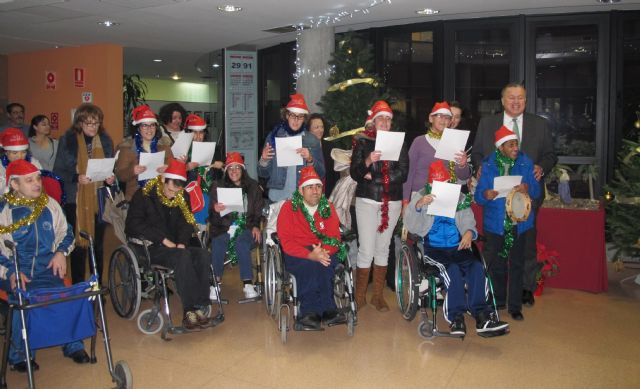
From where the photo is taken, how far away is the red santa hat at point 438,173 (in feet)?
13.9

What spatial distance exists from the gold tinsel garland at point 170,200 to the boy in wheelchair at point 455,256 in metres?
1.55

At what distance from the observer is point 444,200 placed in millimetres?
4121

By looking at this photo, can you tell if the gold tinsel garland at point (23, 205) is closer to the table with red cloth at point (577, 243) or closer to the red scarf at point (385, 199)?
the red scarf at point (385, 199)

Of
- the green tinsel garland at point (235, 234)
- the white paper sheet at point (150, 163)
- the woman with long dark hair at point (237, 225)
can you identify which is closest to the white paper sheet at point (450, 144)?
the woman with long dark hair at point (237, 225)

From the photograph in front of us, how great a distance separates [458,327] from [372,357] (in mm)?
594

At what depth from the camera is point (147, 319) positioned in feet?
13.9

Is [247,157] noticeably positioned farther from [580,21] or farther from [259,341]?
[259,341]

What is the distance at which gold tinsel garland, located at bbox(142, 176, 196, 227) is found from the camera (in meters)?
4.43

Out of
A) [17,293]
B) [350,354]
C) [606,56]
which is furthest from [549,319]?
[606,56]

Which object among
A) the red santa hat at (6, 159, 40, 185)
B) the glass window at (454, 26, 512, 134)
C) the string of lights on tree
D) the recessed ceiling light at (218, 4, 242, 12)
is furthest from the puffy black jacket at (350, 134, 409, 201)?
the glass window at (454, 26, 512, 134)

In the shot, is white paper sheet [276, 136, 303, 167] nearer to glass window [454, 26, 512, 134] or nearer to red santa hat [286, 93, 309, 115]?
red santa hat [286, 93, 309, 115]

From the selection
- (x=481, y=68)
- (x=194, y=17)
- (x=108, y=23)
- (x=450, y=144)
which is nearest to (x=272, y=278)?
(x=450, y=144)

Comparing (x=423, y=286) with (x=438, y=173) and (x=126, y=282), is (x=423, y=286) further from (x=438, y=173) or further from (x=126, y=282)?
(x=126, y=282)

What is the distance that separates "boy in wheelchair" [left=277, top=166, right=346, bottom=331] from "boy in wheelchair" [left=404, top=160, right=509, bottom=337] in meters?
0.60
